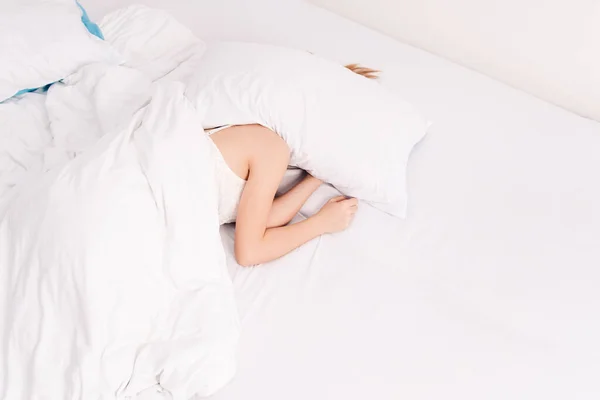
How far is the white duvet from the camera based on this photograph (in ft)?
2.73

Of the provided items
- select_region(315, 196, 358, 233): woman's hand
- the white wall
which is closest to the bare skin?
select_region(315, 196, 358, 233): woman's hand

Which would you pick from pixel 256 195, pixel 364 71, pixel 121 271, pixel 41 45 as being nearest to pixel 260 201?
pixel 256 195

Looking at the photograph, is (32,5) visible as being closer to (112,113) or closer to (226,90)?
(112,113)

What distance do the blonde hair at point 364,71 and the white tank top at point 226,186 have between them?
0.40m

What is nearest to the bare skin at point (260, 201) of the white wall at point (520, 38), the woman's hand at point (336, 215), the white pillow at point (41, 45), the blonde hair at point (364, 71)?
the woman's hand at point (336, 215)

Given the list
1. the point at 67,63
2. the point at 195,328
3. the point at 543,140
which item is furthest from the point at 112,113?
the point at 543,140

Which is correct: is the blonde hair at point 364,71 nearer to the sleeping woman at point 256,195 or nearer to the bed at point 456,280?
the bed at point 456,280

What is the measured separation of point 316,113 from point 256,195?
0.20 metres

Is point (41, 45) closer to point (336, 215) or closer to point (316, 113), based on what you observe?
point (316, 113)

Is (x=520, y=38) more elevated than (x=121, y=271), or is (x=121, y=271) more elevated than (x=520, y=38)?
(x=520, y=38)

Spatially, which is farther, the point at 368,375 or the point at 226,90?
the point at 226,90

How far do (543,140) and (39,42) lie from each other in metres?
1.15

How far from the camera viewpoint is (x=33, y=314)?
2.76 ft

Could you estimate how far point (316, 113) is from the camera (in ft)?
3.69
